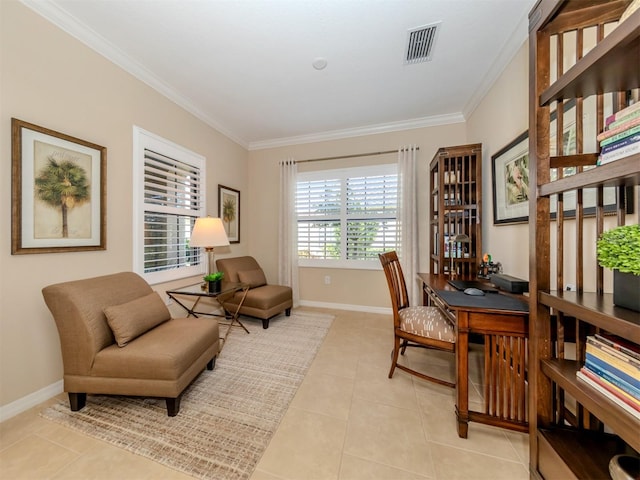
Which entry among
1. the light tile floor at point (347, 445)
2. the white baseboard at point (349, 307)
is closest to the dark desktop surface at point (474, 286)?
the light tile floor at point (347, 445)

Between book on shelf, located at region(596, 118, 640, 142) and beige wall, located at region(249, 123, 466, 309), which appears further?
beige wall, located at region(249, 123, 466, 309)

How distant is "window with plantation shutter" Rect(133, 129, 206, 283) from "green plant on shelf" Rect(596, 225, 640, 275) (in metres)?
3.16

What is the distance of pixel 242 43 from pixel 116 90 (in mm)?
1244

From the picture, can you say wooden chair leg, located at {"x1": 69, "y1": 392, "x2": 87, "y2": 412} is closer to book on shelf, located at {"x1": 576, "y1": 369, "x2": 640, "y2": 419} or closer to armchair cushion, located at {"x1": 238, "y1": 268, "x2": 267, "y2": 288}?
armchair cushion, located at {"x1": 238, "y1": 268, "x2": 267, "y2": 288}

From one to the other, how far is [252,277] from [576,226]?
3.22 m

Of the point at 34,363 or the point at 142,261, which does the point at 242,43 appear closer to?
the point at 142,261

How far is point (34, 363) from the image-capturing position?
5.40 ft

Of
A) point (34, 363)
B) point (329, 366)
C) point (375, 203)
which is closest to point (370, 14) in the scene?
point (375, 203)

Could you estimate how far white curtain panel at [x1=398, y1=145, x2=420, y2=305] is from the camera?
3.30m

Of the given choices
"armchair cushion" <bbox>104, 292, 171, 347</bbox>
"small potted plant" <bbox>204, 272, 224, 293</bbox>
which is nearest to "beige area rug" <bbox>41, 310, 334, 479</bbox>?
"armchair cushion" <bbox>104, 292, 171, 347</bbox>

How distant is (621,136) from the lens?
78 cm

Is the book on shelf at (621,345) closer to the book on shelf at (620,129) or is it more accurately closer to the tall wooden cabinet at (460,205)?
the book on shelf at (620,129)

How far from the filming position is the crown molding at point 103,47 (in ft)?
5.50

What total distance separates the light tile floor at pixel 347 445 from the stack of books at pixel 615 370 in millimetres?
744
